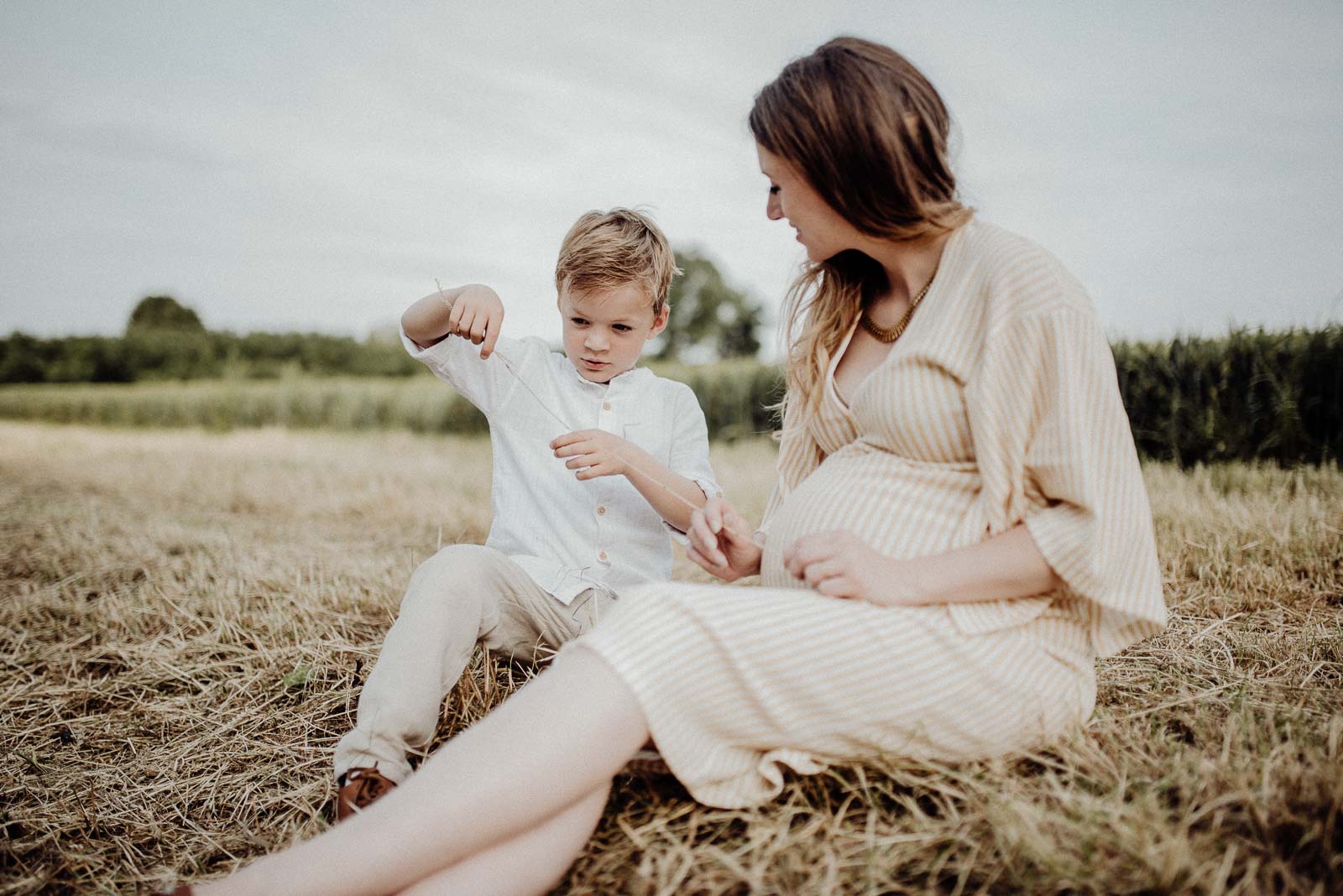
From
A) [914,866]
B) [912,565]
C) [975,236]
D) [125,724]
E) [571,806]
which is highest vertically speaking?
[975,236]

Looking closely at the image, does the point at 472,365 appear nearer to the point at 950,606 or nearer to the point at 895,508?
the point at 895,508

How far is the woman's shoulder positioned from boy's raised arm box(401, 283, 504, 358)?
1232 millimetres

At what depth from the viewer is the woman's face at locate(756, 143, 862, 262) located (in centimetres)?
173

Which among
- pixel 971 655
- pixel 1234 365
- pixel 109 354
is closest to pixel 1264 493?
pixel 1234 365

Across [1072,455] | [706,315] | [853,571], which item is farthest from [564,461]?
[706,315]

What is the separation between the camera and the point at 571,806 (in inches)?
56.2

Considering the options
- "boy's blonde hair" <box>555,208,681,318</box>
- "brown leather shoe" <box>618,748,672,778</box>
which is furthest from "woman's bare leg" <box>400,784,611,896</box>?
"boy's blonde hair" <box>555,208,681,318</box>

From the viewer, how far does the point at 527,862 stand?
137cm

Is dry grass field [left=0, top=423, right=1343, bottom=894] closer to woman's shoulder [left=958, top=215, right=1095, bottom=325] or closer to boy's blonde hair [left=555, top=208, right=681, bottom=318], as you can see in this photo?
woman's shoulder [left=958, top=215, right=1095, bottom=325]

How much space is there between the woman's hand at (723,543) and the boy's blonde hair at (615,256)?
76cm

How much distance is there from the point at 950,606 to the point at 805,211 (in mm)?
880

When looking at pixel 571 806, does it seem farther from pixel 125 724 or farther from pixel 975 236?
pixel 125 724

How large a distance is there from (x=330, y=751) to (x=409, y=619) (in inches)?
22.7

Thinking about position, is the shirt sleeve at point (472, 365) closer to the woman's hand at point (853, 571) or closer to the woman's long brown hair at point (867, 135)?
the woman's long brown hair at point (867, 135)
